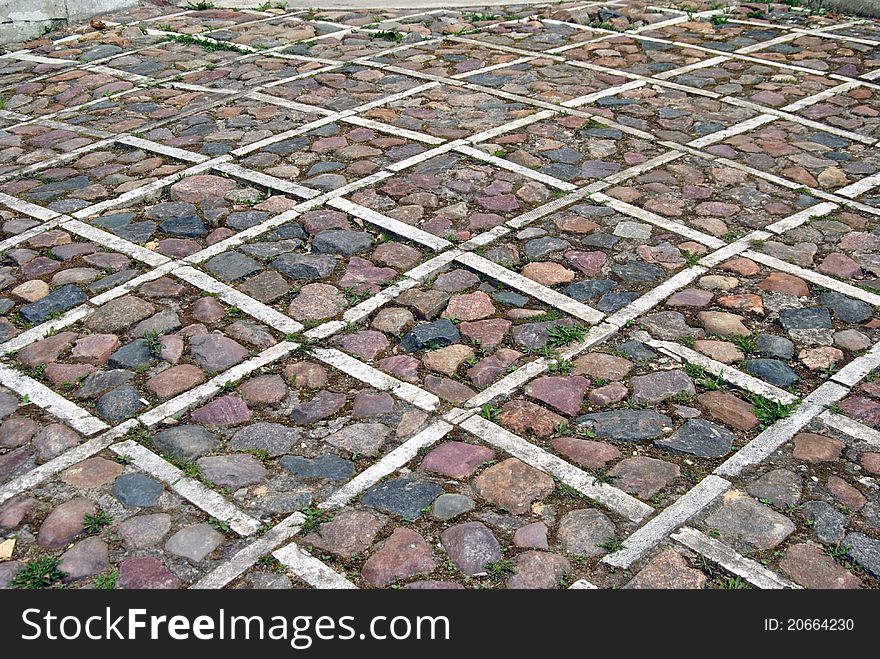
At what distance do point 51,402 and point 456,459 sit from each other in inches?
57.7

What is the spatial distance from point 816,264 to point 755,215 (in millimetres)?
535

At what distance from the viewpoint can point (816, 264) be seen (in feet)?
13.8

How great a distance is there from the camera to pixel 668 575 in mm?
2621

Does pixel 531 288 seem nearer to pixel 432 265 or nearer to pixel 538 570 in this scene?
pixel 432 265

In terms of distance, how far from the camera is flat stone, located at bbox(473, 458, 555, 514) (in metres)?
2.93

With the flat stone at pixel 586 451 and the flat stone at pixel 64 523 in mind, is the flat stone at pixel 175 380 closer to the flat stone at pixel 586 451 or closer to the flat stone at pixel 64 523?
the flat stone at pixel 64 523

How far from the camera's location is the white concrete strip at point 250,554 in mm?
2633

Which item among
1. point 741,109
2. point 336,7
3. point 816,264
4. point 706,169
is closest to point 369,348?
point 816,264

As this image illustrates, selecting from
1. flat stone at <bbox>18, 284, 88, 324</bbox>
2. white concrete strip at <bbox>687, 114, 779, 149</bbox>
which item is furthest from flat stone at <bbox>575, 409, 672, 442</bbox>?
white concrete strip at <bbox>687, 114, 779, 149</bbox>

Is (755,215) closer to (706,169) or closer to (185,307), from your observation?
(706,169)

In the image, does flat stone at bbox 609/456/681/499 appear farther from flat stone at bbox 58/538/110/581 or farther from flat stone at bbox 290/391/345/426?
flat stone at bbox 58/538/110/581

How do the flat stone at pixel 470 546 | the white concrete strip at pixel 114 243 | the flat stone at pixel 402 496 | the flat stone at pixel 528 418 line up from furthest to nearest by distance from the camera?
the white concrete strip at pixel 114 243 → the flat stone at pixel 528 418 → the flat stone at pixel 402 496 → the flat stone at pixel 470 546

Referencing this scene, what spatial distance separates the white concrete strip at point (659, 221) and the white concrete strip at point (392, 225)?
913 mm

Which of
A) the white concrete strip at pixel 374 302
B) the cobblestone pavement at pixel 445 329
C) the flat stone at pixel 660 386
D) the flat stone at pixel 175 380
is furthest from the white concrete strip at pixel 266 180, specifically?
the flat stone at pixel 660 386
